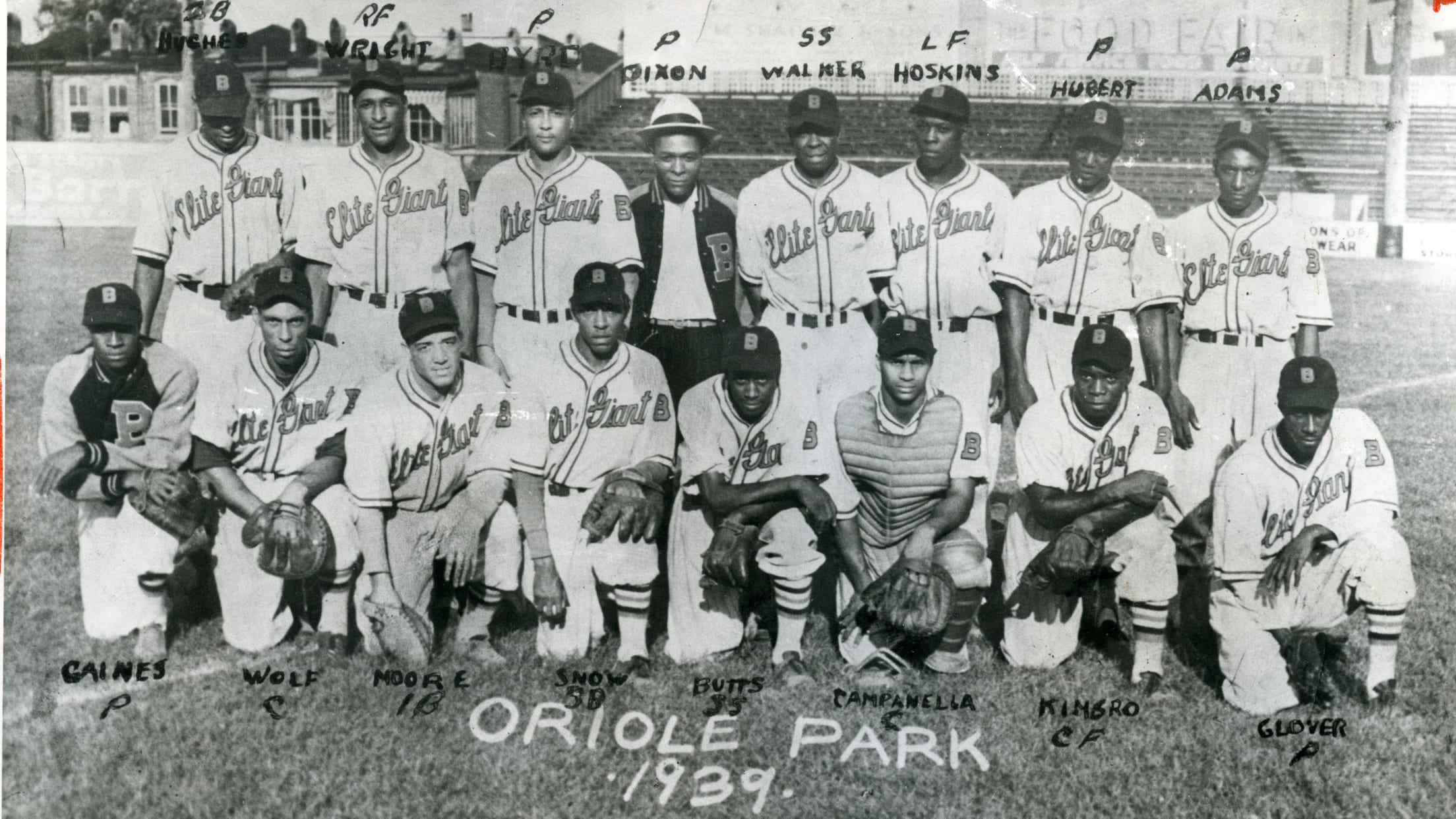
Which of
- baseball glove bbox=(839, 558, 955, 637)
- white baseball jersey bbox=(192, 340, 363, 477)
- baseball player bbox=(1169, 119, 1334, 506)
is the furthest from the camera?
baseball player bbox=(1169, 119, 1334, 506)

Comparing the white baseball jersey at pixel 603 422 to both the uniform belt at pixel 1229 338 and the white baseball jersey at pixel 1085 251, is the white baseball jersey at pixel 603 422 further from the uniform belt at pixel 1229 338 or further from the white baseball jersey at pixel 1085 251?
the uniform belt at pixel 1229 338

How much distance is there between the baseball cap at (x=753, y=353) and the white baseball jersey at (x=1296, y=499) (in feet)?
5.72

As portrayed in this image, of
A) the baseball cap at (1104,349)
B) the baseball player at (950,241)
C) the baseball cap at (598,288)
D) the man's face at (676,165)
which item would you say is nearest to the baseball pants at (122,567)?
the baseball cap at (598,288)

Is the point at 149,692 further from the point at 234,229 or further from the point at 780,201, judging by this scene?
the point at 780,201

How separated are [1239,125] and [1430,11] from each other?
904mm

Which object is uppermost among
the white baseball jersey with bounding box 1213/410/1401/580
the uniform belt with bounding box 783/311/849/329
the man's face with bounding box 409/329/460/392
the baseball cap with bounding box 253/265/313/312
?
the baseball cap with bounding box 253/265/313/312

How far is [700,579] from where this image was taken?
12.7 ft

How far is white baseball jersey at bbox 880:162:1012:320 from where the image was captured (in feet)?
12.9

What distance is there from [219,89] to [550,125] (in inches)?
49.0

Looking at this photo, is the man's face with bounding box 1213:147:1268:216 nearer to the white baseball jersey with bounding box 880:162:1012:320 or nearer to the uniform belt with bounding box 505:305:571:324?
the white baseball jersey with bounding box 880:162:1012:320

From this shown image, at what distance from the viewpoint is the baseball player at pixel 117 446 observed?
3.86 meters

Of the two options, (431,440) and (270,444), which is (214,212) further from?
(431,440)

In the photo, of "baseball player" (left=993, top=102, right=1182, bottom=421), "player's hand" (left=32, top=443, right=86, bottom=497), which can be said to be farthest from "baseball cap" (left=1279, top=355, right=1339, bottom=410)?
"player's hand" (left=32, top=443, right=86, bottom=497)

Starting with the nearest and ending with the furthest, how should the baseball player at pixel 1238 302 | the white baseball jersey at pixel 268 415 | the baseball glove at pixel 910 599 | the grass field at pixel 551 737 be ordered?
the grass field at pixel 551 737
the baseball glove at pixel 910 599
the white baseball jersey at pixel 268 415
the baseball player at pixel 1238 302
